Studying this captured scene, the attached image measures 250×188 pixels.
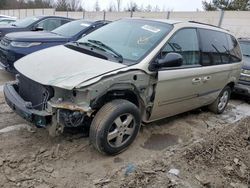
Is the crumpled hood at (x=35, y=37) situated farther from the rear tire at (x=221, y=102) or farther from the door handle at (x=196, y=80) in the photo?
the rear tire at (x=221, y=102)

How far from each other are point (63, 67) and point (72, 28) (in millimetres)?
4718

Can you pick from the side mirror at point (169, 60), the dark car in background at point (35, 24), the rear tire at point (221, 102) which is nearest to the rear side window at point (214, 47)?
the rear tire at point (221, 102)

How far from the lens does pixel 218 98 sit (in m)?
6.15

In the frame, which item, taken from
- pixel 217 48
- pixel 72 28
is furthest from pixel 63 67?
pixel 72 28

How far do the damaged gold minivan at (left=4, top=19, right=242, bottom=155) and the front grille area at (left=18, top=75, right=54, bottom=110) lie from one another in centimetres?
1

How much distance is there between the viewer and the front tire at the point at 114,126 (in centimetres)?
356

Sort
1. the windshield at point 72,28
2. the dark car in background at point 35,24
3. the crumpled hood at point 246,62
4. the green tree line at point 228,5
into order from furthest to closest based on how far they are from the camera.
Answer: the green tree line at point 228,5 → the dark car in background at point 35,24 → the windshield at point 72,28 → the crumpled hood at point 246,62

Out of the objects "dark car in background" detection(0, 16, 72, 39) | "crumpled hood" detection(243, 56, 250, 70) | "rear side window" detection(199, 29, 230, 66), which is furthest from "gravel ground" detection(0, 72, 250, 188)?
"dark car in background" detection(0, 16, 72, 39)

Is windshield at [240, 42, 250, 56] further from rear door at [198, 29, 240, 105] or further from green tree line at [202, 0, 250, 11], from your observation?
green tree line at [202, 0, 250, 11]

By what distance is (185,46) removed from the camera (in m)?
4.71

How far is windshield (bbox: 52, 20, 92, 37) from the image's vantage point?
25.7ft

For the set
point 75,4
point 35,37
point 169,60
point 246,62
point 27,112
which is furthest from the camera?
point 75,4

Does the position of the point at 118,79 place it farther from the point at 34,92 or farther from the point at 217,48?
the point at 217,48

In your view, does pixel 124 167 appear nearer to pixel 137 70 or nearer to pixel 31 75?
pixel 137 70
